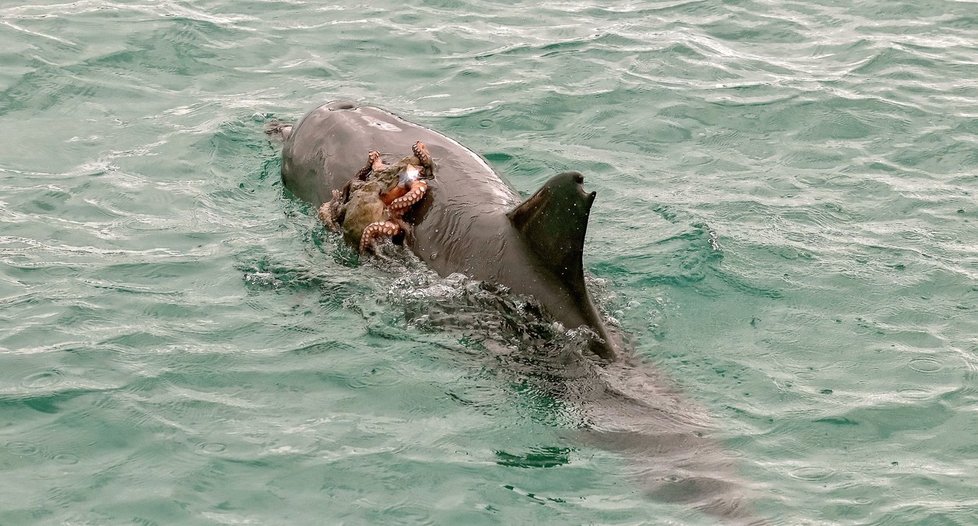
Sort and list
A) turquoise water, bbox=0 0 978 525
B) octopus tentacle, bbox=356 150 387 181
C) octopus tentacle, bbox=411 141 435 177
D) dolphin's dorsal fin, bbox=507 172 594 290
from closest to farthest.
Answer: turquoise water, bbox=0 0 978 525, dolphin's dorsal fin, bbox=507 172 594 290, octopus tentacle, bbox=411 141 435 177, octopus tentacle, bbox=356 150 387 181

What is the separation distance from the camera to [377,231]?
9.93 meters

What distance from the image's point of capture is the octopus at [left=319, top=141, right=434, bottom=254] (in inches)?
392

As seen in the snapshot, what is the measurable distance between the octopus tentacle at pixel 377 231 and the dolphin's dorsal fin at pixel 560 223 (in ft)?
4.87

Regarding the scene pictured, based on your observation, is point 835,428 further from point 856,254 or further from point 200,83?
point 200,83

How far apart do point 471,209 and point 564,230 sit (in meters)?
1.56

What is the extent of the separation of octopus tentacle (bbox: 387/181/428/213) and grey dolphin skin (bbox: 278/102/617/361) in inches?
3.9

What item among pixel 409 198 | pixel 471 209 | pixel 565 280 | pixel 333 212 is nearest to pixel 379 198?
pixel 409 198

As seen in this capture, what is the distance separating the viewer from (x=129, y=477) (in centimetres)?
743

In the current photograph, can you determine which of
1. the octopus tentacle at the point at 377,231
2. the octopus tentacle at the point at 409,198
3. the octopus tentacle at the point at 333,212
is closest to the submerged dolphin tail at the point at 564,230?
the octopus tentacle at the point at 409,198

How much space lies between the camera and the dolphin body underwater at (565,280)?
297 inches

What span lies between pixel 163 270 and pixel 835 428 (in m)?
5.61

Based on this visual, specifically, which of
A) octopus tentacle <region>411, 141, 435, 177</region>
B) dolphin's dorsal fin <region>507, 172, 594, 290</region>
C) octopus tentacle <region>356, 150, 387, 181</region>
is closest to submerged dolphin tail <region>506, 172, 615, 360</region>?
dolphin's dorsal fin <region>507, 172, 594, 290</region>

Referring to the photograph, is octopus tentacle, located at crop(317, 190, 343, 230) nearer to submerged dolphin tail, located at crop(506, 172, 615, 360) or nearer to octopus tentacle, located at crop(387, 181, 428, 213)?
octopus tentacle, located at crop(387, 181, 428, 213)

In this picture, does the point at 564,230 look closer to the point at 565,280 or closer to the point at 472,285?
the point at 565,280
